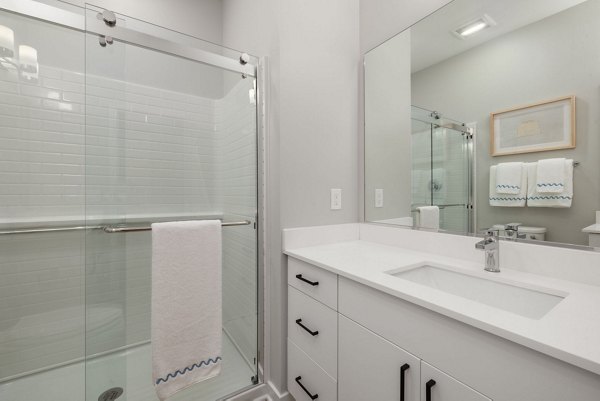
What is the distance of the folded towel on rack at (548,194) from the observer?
3.01ft

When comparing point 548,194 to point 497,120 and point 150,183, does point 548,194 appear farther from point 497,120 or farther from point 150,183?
point 150,183

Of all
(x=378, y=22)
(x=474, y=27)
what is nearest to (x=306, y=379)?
(x=474, y=27)

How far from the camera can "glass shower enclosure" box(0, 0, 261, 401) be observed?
3.79 feet

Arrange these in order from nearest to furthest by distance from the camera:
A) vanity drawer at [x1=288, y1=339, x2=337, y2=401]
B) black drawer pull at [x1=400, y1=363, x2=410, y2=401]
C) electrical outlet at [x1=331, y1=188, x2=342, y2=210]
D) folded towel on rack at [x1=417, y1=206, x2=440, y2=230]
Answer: black drawer pull at [x1=400, y1=363, x2=410, y2=401] < vanity drawer at [x1=288, y1=339, x2=337, y2=401] < folded towel on rack at [x1=417, y1=206, x2=440, y2=230] < electrical outlet at [x1=331, y1=188, x2=342, y2=210]

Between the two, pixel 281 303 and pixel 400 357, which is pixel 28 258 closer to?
pixel 281 303

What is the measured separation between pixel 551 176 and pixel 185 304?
1.55 meters

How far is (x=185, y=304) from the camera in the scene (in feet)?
3.88

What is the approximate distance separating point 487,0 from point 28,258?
107 inches

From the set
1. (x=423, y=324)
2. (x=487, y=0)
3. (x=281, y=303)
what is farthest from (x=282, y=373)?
(x=487, y=0)

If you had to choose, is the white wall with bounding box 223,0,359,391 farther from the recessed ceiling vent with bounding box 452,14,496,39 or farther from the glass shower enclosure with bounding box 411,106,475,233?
the recessed ceiling vent with bounding box 452,14,496,39

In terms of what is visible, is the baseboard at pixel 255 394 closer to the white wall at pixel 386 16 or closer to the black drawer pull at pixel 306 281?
the black drawer pull at pixel 306 281

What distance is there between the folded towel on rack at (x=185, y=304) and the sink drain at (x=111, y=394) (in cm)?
22

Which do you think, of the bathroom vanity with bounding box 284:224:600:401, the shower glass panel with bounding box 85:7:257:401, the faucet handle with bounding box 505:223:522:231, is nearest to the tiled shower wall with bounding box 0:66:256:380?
the shower glass panel with bounding box 85:7:257:401

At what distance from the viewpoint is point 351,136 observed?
1.67m
